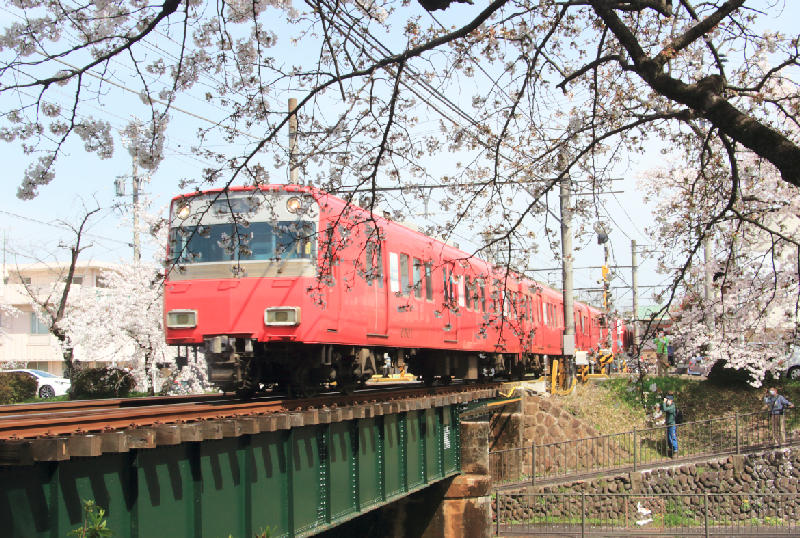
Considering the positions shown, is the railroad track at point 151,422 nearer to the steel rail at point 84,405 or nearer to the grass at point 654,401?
the steel rail at point 84,405

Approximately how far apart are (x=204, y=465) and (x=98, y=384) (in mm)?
21199

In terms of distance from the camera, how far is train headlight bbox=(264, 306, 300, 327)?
1078 centimetres

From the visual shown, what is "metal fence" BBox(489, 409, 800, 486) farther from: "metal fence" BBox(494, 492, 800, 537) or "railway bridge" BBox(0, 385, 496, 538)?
"railway bridge" BBox(0, 385, 496, 538)

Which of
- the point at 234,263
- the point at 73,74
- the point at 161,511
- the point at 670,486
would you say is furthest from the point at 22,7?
the point at 670,486

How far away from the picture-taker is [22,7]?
20.4 ft

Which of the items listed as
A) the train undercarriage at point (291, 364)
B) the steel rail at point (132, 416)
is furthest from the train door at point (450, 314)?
the steel rail at point (132, 416)

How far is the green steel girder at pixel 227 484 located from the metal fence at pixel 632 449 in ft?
32.5

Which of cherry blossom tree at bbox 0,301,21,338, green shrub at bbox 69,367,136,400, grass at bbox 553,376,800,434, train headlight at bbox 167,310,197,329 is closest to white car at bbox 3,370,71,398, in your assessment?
green shrub at bbox 69,367,136,400

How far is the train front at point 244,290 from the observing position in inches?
428

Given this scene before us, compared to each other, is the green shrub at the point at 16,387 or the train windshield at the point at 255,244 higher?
the train windshield at the point at 255,244

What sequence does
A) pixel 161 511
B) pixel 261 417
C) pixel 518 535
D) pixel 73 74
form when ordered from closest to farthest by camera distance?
pixel 73 74, pixel 161 511, pixel 261 417, pixel 518 535

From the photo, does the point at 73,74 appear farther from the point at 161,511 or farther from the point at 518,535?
the point at 518,535

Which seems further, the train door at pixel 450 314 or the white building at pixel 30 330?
the white building at pixel 30 330

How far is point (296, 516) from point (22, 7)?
581 centimetres
